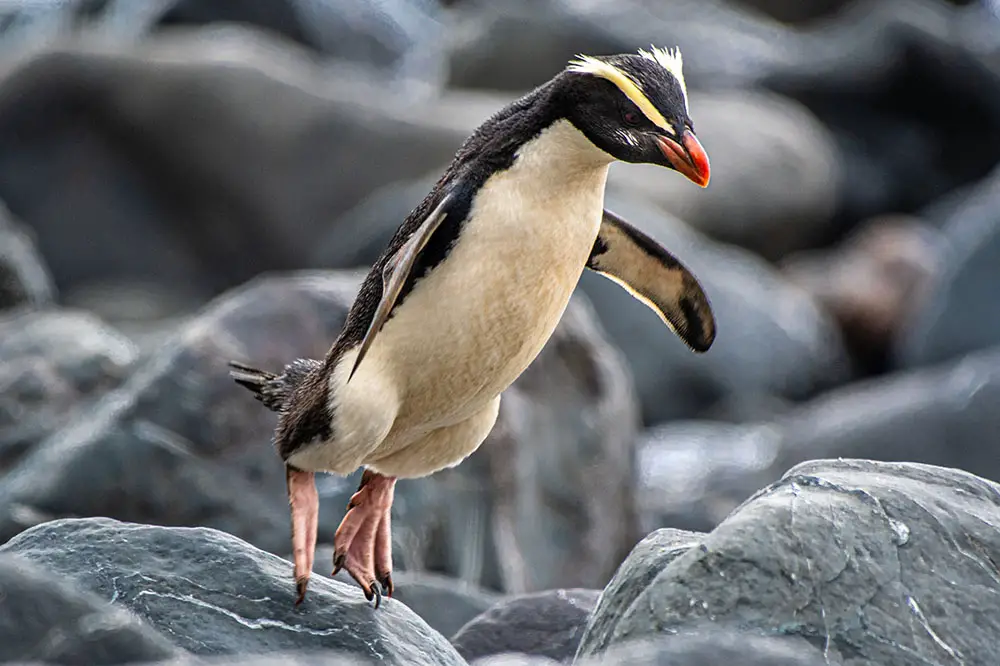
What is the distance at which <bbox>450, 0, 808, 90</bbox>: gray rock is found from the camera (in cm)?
2072

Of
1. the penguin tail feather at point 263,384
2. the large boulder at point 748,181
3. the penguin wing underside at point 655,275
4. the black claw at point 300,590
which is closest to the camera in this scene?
the black claw at point 300,590

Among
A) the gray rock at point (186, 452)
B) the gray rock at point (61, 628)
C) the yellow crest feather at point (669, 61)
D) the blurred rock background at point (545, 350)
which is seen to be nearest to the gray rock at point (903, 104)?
the blurred rock background at point (545, 350)

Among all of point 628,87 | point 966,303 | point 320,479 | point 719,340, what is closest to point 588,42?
point 719,340

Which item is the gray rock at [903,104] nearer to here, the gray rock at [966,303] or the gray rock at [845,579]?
the gray rock at [966,303]

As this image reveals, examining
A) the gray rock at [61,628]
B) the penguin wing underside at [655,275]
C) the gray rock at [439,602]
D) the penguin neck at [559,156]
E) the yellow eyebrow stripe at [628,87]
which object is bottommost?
the gray rock at [439,602]

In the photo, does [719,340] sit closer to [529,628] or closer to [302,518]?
[529,628]

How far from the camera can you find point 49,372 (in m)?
8.23

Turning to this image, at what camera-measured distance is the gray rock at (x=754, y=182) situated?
17.2 m

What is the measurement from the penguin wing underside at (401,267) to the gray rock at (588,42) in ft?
53.0

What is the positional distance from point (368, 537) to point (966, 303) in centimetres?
909

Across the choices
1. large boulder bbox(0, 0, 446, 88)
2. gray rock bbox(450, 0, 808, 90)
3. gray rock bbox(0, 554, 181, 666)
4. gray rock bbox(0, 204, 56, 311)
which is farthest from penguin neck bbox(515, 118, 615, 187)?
large boulder bbox(0, 0, 446, 88)

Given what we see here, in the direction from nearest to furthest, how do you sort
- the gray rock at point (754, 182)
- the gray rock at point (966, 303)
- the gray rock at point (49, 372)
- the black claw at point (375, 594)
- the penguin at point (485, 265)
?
the penguin at point (485, 265) → the black claw at point (375, 594) → the gray rock at point (49, 372) → the gray rock at point (966, 303) → the gray rock at point (754, 182)

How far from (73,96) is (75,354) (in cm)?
814

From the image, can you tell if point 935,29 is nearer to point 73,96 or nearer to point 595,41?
point 595,41
